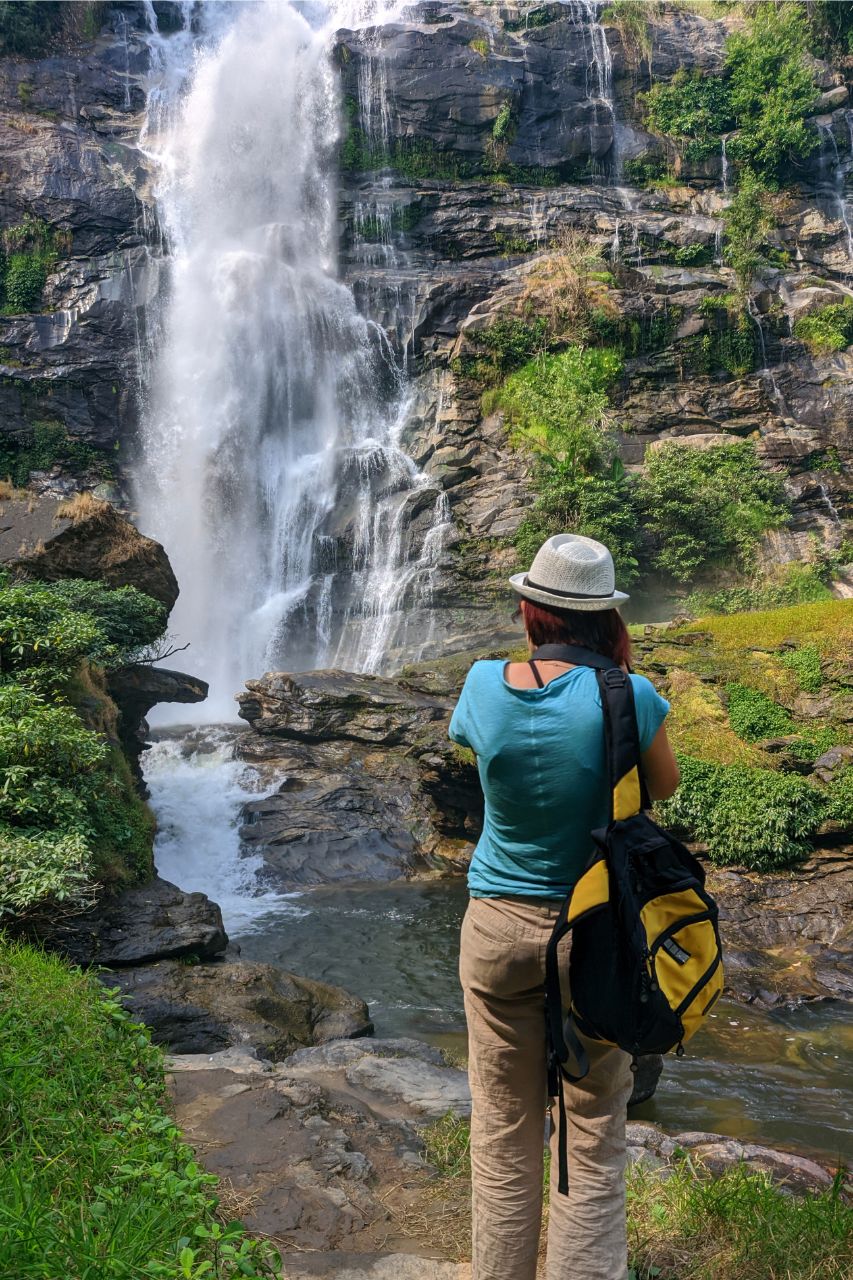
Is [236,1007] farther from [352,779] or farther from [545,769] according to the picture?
[352,779]

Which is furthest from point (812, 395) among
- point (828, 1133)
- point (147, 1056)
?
point (147, 1056)

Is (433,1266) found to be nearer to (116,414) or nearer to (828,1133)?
(828,1133)

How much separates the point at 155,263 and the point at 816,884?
23360mm

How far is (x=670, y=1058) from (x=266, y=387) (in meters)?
21.2

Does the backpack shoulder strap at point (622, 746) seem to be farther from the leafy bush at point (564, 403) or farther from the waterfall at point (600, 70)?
the waterfall at point (600, 70)

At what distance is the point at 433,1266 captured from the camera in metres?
2.90

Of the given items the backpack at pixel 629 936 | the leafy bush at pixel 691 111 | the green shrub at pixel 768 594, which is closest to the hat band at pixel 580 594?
the backpack at pixel 629 936

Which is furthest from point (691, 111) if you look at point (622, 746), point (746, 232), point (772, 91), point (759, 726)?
point (622, 746)

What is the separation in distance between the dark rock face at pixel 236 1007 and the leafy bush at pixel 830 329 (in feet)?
74.6

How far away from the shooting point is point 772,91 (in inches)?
1086

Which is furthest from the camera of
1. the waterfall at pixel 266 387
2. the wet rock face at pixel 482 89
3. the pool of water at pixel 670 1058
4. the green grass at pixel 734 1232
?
the wet rock face at pixel 482 89

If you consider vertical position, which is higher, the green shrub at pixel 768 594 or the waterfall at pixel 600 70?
the waterfall at pixel 600 70

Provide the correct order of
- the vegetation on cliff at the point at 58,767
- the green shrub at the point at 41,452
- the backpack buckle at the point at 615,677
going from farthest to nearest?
1. the green shrub at the point at 41,452
2. the vegetation on cliff at the point at 58,767
3. the backpack buckle at the point at 615,677

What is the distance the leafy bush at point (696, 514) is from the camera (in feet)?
68.2
